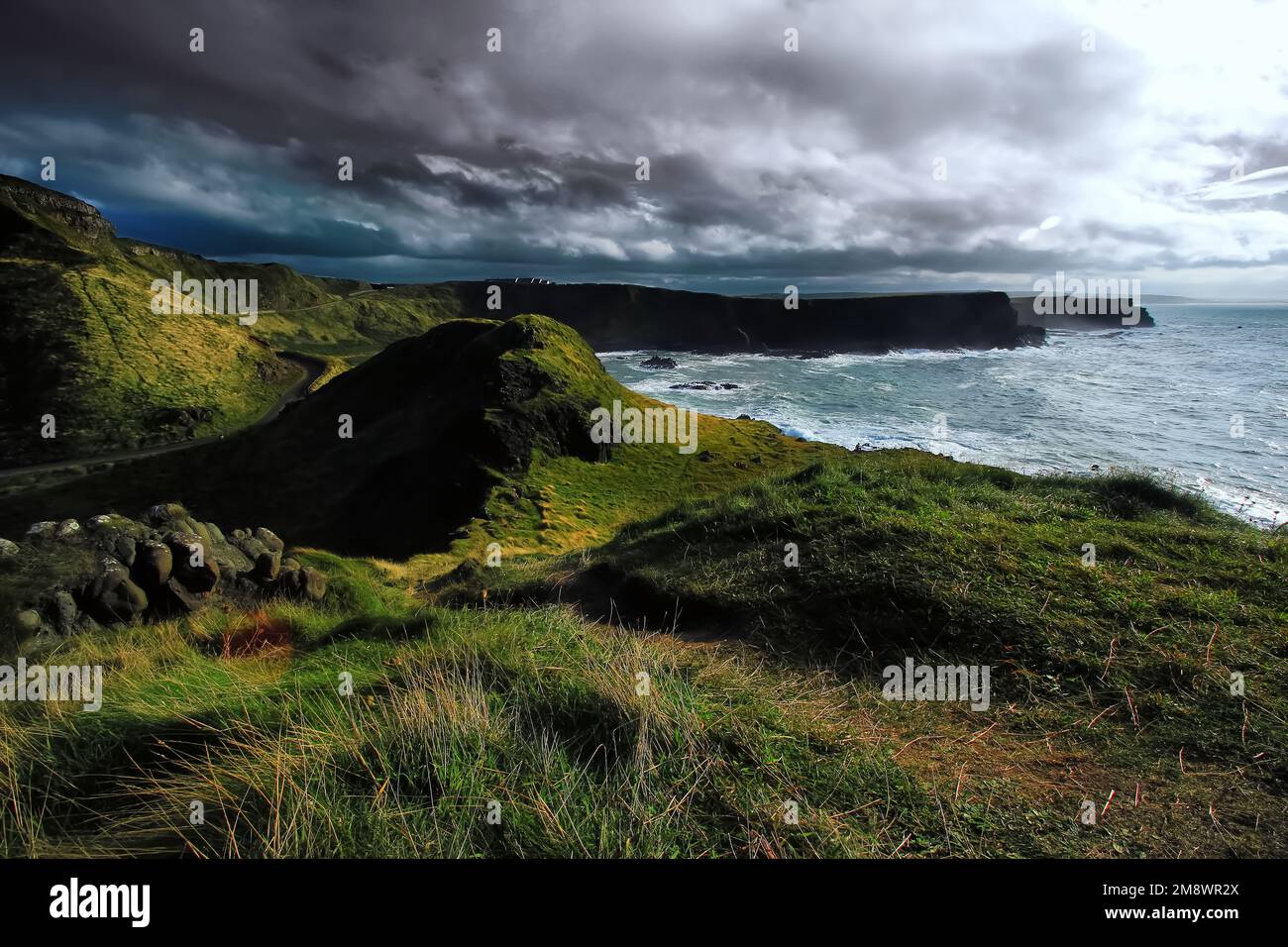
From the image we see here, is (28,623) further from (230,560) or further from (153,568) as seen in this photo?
(230,560)

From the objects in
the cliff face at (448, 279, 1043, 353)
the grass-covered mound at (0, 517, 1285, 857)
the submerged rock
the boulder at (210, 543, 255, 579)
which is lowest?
the boulder at (210, 543, 255, 579)

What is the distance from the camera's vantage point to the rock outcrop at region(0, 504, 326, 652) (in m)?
8.83

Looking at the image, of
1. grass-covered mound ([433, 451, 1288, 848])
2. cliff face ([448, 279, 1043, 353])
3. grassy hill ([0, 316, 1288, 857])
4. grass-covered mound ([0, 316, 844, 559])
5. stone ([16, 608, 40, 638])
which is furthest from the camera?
cliff face ([448, 279, 1043, 353])

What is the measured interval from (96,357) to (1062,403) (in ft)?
417

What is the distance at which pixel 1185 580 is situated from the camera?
5.37m

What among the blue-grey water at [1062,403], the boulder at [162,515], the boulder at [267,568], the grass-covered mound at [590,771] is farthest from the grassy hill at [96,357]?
the grass-covered mound at [590,771]

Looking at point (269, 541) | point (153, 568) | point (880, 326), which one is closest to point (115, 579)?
point (153, 568)

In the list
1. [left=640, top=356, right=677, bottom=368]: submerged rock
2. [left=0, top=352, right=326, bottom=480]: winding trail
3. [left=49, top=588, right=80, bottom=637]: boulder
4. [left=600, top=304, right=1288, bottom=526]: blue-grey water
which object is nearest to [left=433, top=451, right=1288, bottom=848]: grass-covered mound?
[left=600, top=304, right=1288, bottom=526]: blue-grey water

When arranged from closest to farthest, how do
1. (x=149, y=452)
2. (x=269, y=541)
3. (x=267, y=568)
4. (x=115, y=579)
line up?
(x=115, y=579), (x=267, y=568), (x=269, y=541), (x=149, y=452)

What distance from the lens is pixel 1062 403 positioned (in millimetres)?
72875

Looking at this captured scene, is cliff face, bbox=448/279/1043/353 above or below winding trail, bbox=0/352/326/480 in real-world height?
above

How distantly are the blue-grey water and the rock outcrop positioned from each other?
18.0 metres

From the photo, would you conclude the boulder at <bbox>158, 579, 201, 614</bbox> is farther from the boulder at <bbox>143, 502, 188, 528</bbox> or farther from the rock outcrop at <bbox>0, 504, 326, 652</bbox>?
the boulder at <bbox>143, 502, 188, 528</bbox>

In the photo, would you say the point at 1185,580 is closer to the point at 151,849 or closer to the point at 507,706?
the point at 507,706
